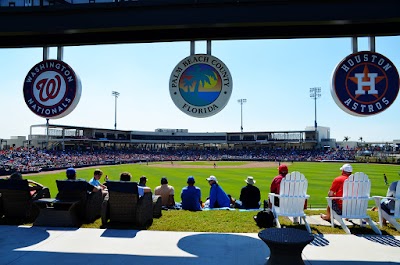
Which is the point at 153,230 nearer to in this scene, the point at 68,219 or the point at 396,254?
the point at 68,219

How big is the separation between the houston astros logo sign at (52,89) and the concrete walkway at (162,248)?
2029 millimetres

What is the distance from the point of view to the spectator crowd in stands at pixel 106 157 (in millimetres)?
38934

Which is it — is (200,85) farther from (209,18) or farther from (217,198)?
(217,198)

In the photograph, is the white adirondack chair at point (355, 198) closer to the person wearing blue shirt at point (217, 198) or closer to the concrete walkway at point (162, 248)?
the concrete walkway at point (162, 248)

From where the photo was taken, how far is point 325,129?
336 feet

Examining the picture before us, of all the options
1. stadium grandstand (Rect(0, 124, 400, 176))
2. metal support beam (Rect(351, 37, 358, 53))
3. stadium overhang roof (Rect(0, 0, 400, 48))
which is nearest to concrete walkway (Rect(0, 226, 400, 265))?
metal support beam (Rect(351, 37, 358, 53))

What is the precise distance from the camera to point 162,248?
177 inches

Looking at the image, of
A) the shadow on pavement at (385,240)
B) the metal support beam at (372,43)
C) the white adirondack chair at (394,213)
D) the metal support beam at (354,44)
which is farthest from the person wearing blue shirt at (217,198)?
the metal support beam at (372,43)

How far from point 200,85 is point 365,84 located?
2.50 m

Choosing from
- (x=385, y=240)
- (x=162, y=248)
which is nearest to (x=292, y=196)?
(x=385, y=240)

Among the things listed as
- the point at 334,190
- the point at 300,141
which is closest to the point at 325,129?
the point at 300,141

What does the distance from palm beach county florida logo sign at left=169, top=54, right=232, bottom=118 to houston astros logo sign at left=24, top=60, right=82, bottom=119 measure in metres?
1.70

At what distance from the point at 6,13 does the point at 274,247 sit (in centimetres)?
485

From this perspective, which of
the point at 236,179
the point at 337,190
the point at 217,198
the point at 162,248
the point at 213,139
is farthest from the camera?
the point at 213,139
